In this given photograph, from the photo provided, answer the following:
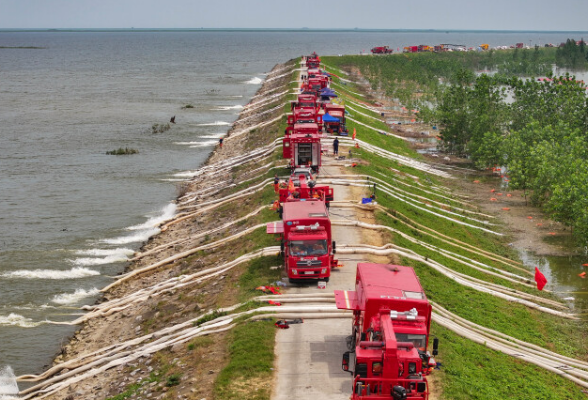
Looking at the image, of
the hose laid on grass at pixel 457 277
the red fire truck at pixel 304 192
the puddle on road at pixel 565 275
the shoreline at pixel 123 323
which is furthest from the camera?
the puddle on road at pixel 565 275

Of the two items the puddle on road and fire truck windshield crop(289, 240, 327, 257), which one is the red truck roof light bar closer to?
fire truck windshield crop(289, 240, 327, 257)

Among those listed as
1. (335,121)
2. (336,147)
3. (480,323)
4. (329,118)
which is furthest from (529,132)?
(480,323)

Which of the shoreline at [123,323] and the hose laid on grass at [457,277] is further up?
the hose laid on grass at [457,277]

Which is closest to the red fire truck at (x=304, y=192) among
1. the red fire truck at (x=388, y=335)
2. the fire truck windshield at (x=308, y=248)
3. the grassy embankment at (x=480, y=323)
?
the grassy embankment at (x=480, y=323)

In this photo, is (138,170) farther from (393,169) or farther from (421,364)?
(421,364)

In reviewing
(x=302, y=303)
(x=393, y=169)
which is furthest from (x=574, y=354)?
(x=393, y=169)

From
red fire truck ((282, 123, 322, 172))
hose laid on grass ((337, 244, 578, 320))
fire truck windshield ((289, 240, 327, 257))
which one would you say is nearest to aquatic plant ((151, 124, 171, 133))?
red fire truck ((282, 123, 322, 172))

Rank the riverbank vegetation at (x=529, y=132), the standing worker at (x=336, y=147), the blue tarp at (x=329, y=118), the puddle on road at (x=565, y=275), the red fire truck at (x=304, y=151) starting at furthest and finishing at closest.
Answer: the blue tarp at (x=329, y=118), the standing worker at (x=336, y=147), the red fire truck at (x=304, y=151), the riverbank vegetation at (x=529, y=132), the puddle on road at (x=565, y=275)

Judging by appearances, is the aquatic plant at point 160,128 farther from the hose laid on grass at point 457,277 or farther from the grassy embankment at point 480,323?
the hose laid on grass at point 457,277

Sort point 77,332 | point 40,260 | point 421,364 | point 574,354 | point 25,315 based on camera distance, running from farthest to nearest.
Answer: point 40,260 → point 25,315 → point 77,332 → point 574,354 → point 421,364
